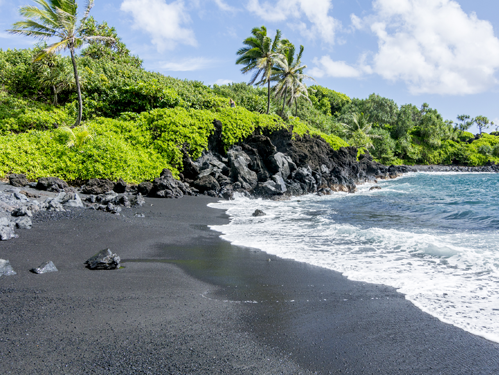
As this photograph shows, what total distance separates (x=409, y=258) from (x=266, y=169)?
512 inches

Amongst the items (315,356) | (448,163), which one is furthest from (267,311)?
(448,163)

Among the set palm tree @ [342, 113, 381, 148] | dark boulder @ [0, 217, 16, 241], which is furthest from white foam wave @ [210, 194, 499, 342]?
palm tree @ [342, 113, 381, 148]

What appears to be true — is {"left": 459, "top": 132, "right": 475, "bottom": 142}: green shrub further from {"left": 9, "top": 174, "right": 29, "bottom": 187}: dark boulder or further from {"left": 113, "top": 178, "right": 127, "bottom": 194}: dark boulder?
{"left": 9, "top": 174, "right": 29, "bottom": 187}: dark boulder

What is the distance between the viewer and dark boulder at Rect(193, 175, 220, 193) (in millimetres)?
14750

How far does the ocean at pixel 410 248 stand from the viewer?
4.12 metres

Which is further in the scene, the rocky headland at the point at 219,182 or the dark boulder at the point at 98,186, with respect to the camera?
the dark boulder at the point at 98,186

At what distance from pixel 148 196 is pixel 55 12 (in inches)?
442

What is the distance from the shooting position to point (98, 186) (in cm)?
1136

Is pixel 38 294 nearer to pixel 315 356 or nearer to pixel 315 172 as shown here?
pixel 315 356

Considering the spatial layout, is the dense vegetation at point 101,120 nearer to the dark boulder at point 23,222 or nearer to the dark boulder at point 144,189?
the dark boulder at point 144,189

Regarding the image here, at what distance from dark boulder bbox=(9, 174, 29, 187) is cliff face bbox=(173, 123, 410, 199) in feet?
23.3

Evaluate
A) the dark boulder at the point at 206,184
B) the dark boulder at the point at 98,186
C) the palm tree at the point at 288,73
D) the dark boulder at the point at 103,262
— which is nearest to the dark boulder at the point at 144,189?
the dark boulder at the point at 98,186

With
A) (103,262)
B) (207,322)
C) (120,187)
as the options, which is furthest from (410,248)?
(120,187)

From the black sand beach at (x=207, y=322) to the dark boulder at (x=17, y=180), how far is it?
18.6 ft
